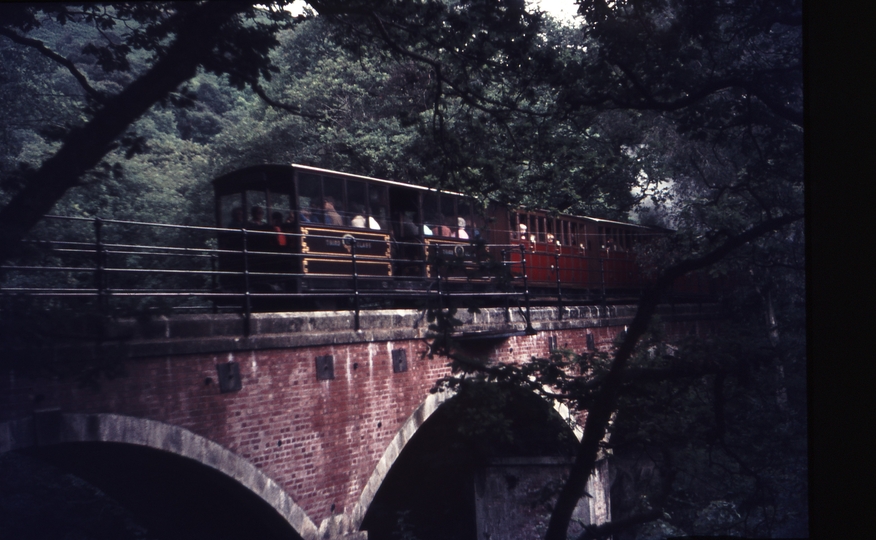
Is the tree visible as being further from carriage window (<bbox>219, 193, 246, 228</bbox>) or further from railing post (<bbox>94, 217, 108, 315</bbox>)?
carriage window (<bbox>219, 193, 246, 228</bbox>)

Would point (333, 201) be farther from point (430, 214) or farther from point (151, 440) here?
point (151, 440)

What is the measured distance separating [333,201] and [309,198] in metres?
0.40

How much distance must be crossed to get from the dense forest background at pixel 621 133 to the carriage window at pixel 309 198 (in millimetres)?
2350

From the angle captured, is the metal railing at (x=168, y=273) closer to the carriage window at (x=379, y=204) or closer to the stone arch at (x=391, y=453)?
the stone arch at (x=391, y=453)

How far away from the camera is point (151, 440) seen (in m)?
4.11

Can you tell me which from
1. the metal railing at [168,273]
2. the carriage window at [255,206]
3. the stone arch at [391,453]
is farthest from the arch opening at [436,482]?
the carriage window at [255,206]

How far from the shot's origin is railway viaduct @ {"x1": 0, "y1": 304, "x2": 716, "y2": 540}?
12.4 feet

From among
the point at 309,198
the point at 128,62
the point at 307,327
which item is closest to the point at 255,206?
the point at 309,198

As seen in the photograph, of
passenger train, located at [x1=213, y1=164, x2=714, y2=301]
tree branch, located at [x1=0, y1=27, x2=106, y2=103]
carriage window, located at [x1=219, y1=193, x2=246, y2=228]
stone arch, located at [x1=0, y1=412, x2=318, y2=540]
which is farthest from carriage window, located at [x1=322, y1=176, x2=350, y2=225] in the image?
tree branch, located at [x1=0, y1=27, x2=106, y2=103]

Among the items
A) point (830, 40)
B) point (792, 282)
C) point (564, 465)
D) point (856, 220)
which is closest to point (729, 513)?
point (564, 465)

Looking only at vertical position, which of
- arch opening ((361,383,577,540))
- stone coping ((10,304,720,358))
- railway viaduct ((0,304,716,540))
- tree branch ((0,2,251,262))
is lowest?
arch opening ((361,383,577,540))

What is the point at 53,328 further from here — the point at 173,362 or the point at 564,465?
the point at 564,465

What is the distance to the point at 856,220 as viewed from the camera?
10.5 feet

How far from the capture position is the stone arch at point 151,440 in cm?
354
